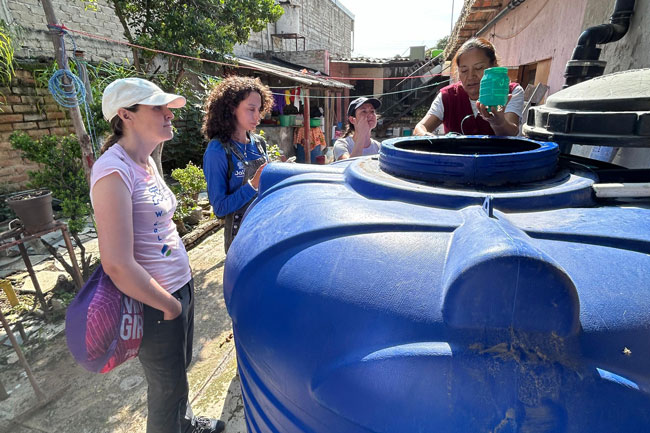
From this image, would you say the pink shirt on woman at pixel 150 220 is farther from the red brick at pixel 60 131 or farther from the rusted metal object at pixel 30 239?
the red brick at pixel 60 131

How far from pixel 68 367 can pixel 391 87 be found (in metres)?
18.1

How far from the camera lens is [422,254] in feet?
2.67

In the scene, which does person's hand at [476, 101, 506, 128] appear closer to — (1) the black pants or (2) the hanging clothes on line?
(1) the black pants

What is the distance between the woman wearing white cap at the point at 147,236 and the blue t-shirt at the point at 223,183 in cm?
60

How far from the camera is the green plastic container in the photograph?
4.66 feet

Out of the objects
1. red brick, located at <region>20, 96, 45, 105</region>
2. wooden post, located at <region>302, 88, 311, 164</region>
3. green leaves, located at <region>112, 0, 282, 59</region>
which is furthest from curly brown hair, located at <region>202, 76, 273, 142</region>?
wooden post, located at <region>302, 88, 311, 164</region>

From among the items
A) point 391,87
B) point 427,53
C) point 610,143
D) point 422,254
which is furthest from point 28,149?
point 427,53

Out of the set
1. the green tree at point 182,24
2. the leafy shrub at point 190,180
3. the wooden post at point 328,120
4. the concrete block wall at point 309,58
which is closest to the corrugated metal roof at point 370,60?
the concrete block wall at point 309,58

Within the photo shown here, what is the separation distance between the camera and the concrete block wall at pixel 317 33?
13.3m

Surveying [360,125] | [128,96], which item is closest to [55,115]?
[360,125]

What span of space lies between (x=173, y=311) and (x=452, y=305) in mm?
1177

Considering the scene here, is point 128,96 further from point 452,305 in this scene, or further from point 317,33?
point 317,33

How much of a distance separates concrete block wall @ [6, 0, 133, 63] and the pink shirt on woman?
5.12m

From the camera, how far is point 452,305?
2.23 feet
